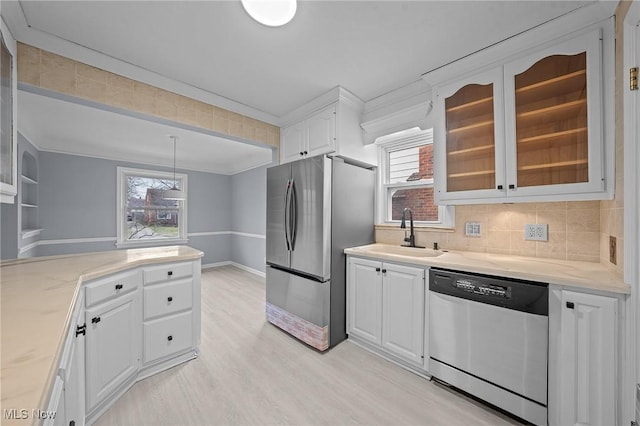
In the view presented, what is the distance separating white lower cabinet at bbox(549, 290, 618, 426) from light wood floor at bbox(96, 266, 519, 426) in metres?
0.38

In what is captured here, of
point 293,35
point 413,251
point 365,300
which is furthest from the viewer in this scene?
point 413,251

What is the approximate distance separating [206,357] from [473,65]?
3344 mm

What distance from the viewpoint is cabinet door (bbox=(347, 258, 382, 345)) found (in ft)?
7.35

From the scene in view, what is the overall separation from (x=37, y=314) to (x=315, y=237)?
1799mm

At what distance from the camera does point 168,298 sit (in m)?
2.07

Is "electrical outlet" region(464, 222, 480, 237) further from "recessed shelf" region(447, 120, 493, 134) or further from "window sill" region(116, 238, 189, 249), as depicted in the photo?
"window sill" region(116, 238, 189, 249)

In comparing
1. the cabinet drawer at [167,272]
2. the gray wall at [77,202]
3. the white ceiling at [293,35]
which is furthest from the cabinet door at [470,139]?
the gray wall at [77,202]

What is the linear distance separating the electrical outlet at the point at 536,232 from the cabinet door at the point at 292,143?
2.23 metres

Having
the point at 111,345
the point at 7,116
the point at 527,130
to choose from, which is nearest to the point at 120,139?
the point at 7,116

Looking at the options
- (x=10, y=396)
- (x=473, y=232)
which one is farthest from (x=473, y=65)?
(x=10, y=396)

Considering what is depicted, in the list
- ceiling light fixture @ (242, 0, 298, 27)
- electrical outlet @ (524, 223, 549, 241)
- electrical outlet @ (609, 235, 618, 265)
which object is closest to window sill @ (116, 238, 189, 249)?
ceiling light fixture @ (242, 0, 298, 27)

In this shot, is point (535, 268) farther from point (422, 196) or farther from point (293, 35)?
point (293, 35)

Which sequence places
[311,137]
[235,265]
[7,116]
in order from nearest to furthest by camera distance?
[7,116] < [311,137] < [235,265]

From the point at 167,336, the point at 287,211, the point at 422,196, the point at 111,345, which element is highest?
the point at 422,196
